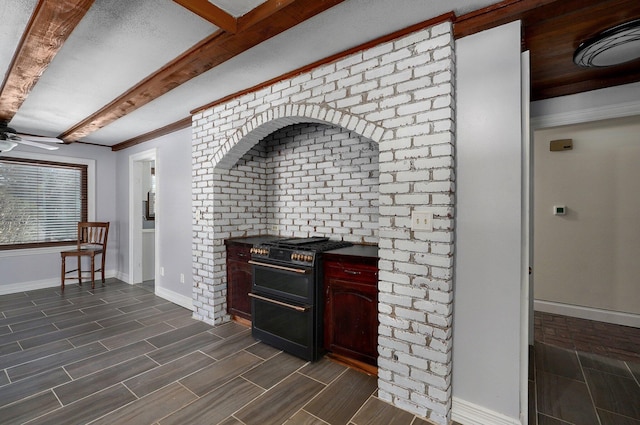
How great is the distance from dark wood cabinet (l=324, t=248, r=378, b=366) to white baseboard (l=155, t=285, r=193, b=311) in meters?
2.14

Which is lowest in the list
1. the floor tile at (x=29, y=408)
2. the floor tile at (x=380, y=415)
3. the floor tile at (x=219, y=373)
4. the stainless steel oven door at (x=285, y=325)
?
the floor tile at (x=380, y=415)

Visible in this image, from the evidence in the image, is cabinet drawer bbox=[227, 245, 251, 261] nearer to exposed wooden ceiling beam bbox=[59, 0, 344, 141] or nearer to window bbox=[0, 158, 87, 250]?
exposed wooden ceiling beam bbox=[59, 0, 344, 141]

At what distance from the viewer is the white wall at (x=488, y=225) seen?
171 centimetres

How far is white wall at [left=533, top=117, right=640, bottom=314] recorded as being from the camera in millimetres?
3285

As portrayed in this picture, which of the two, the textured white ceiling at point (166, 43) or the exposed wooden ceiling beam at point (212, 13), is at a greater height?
the textured white ceiling at point (166, 43)

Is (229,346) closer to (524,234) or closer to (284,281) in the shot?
(284,281)

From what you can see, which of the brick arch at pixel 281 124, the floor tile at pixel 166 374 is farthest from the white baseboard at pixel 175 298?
the brick arch at pixel 281 124

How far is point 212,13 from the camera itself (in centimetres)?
175

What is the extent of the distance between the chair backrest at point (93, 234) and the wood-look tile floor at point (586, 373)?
5838 mm

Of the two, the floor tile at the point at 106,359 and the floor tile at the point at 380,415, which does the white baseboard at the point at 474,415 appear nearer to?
the floor tile at the point at 380,415

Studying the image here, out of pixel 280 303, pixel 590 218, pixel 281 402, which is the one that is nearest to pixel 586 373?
pixel 590 218

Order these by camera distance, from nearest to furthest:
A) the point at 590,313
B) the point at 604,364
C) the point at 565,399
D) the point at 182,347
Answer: the point at 565,399 < the point at 604,364 < the point at 182,347 < the point at 590,313

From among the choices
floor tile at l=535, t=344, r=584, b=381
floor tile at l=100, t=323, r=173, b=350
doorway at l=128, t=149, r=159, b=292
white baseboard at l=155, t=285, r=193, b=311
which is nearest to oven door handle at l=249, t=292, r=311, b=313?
floor tile at l=100, t=323, r=173, b=350

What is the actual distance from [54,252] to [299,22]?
Result: 5.47 m
